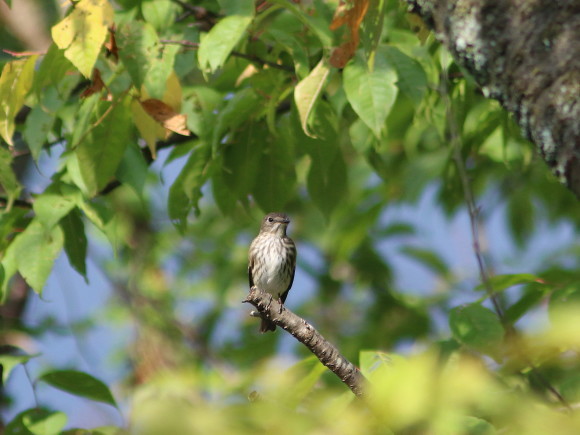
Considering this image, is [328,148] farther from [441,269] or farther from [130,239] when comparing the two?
[130,239]

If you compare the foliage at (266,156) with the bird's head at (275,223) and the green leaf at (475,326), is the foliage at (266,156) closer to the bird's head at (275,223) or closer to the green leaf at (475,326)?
the green leaf at (475,326)

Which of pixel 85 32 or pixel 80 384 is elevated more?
pixel 85 32

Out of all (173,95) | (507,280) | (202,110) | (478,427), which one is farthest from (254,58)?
(478,427)

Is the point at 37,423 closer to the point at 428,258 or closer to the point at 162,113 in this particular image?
the point at 162,113

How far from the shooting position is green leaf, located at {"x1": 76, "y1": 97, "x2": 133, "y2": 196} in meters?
3.99

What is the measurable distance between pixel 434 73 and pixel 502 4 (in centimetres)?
234

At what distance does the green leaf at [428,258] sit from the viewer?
26.2 ft

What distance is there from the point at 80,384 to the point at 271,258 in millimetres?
2941

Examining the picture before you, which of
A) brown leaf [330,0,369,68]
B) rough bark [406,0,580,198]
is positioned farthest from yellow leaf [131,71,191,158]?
rough bark [406,0,580,198]

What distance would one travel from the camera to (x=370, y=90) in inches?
139

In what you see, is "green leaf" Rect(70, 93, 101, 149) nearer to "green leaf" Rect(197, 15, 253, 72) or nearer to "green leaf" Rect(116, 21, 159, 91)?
"green leaf" Rect(116, 21, 159, 91)

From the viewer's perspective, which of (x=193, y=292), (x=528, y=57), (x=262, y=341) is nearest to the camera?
(x=528, y=57)

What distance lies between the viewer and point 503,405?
1.79m

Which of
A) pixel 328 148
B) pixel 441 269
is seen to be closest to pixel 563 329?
pixel 328 148
